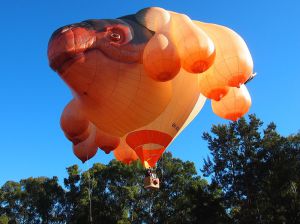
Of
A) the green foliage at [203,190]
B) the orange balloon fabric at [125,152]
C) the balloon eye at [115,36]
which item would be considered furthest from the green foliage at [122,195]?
the balloon eye at [115,36]

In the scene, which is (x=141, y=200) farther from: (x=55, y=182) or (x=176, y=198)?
(x=55, y=182)

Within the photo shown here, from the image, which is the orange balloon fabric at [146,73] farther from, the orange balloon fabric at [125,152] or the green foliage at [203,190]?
the green foliage at [203,190]

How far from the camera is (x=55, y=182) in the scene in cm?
3578

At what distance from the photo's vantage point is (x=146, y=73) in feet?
29.2

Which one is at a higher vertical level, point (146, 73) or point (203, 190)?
point (203, 190)

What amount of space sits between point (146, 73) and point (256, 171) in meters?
19.3

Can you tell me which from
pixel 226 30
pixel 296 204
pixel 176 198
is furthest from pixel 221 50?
pixel 176 198

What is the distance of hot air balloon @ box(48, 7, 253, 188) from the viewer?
8.32 m

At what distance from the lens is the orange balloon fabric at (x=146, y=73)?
328 inches

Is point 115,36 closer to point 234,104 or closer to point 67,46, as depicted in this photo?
point 67,46

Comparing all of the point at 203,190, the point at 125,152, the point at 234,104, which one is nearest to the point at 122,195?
the point at 203,190

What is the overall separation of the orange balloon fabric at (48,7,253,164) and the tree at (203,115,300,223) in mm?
15564

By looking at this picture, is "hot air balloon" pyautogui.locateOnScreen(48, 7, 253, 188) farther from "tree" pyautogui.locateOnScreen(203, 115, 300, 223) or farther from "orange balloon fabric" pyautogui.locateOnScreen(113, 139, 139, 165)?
"tree" pyautogui.locateOnScreen(203, 115, 300, 223)

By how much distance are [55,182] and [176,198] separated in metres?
11.5
